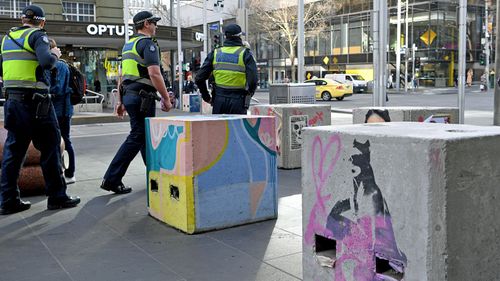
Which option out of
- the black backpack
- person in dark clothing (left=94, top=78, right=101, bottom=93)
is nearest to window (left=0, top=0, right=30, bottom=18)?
person in dark clothing (left=94, top=78, right=101, bottom=93)

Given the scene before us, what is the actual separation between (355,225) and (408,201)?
40 centimetres

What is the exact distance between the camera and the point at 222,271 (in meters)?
3.91

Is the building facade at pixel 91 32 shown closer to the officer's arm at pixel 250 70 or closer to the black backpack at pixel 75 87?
the black backpack at pixel 75 87

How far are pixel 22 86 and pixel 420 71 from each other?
180 ft

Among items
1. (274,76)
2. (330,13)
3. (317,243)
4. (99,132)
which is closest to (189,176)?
(317,243)

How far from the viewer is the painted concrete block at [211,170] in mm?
4773

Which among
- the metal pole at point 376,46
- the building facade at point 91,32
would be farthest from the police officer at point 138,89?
the building facade at point 91,32

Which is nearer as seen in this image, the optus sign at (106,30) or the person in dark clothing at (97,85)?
the optus sign at (106,30)

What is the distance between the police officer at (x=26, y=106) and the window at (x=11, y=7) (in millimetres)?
21176

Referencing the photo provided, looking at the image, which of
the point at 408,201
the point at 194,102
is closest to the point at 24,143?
the point at 408,201

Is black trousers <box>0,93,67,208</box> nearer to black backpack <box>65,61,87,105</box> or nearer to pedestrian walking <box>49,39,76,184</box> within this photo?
pedestrian walking <box>49,39,76,184</box>

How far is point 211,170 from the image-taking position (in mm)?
4855

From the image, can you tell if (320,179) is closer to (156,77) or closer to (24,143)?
(156,77)

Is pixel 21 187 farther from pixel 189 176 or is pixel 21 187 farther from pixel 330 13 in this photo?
pixel 330 13
